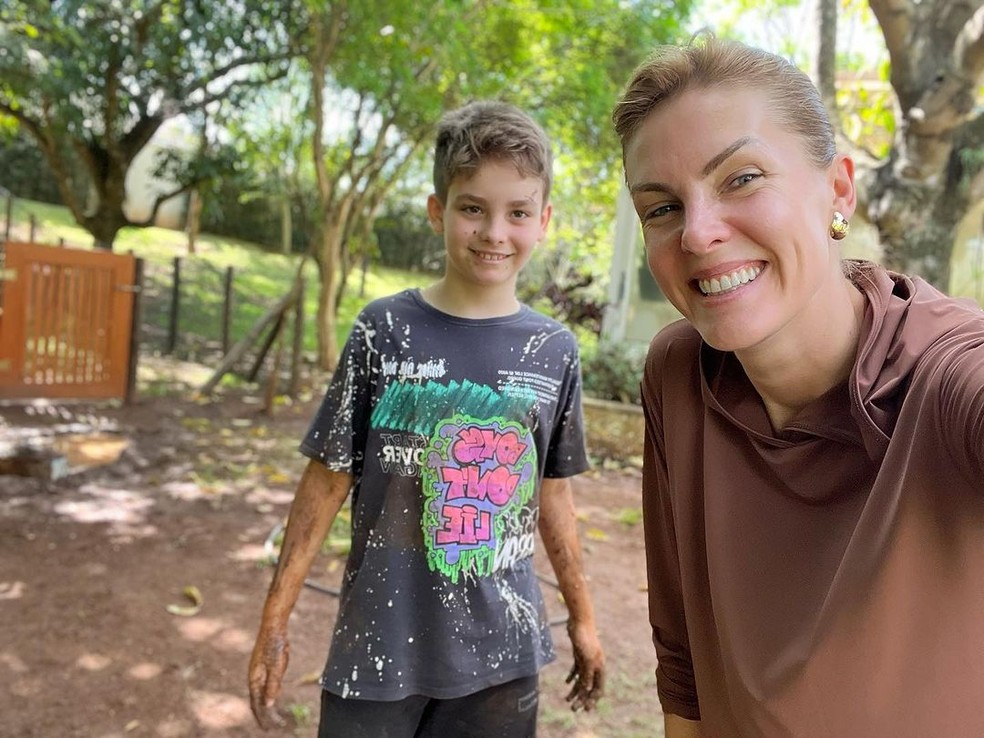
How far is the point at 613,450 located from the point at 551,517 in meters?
5.68

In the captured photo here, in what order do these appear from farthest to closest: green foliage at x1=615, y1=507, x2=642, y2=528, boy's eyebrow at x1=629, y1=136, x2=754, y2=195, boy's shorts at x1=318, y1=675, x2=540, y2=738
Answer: green foliage at x1=615, y1=507, x2=642, y2=528, boy's shorts at x1=318, y1=675, x2=540, y2=738, boy's eyebrow at x1=629, y1=136, x2=754, y2=195

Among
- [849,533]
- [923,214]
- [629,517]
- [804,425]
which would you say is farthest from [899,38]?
[849,533]

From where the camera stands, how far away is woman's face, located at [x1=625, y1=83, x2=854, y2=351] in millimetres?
1054

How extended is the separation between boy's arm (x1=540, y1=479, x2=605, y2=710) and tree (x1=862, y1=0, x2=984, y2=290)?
4242 mm

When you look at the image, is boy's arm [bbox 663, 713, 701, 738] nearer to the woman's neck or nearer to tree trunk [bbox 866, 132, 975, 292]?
the woman's neck

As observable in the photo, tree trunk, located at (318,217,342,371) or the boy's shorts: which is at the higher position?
tree trunk, located at (318,217,342,371)

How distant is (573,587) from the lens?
1999 millimetres

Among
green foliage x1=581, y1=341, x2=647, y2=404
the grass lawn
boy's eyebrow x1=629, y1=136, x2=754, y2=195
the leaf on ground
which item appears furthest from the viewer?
the grass lawn

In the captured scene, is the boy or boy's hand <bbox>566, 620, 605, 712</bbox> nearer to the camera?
the boy

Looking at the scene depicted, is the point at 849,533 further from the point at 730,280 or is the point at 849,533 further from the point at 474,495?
the point at 474,495

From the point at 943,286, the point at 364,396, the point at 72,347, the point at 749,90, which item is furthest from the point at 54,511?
the point at 943,286

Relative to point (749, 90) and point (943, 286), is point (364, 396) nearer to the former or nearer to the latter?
point (749, 90)

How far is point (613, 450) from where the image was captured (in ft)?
24.9

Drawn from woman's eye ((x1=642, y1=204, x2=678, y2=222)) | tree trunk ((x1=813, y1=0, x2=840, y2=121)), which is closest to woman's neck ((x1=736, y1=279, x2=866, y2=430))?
woman's eye ((x1=642, y1=204, x2=678, y2=222))
